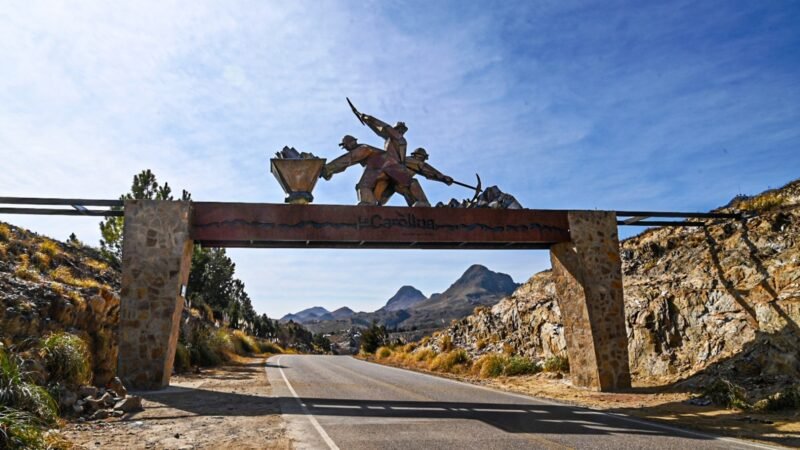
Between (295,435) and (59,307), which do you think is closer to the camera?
(295,435)

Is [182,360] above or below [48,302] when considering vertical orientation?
below

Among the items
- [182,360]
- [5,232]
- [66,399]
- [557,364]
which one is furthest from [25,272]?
[557,364]

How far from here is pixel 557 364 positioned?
18953 millimetres

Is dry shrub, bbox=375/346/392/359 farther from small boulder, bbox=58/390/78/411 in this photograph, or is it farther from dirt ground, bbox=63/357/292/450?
small boulder, bbox=58/390/78/411

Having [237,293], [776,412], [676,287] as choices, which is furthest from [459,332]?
[237,293]

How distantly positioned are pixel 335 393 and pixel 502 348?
11677 millimetres

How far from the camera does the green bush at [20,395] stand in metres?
7.10

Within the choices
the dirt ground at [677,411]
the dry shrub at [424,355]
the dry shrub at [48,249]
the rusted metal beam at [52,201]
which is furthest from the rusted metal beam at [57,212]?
the dry shrub at [424,355]

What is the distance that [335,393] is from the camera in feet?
45.8

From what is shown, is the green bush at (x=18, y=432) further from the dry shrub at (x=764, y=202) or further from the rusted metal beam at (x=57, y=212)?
the dry shrub at (x=764, y=202)

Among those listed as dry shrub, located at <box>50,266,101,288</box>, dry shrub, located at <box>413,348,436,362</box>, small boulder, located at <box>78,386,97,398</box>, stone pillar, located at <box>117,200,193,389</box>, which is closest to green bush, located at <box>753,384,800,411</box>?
small boulder, located at <box>78,386,97,398</box>

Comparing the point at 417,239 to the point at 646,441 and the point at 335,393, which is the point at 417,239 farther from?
the point at 646,441

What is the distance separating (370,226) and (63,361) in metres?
7.54

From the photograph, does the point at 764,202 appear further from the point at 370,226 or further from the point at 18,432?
the point at 18,432
